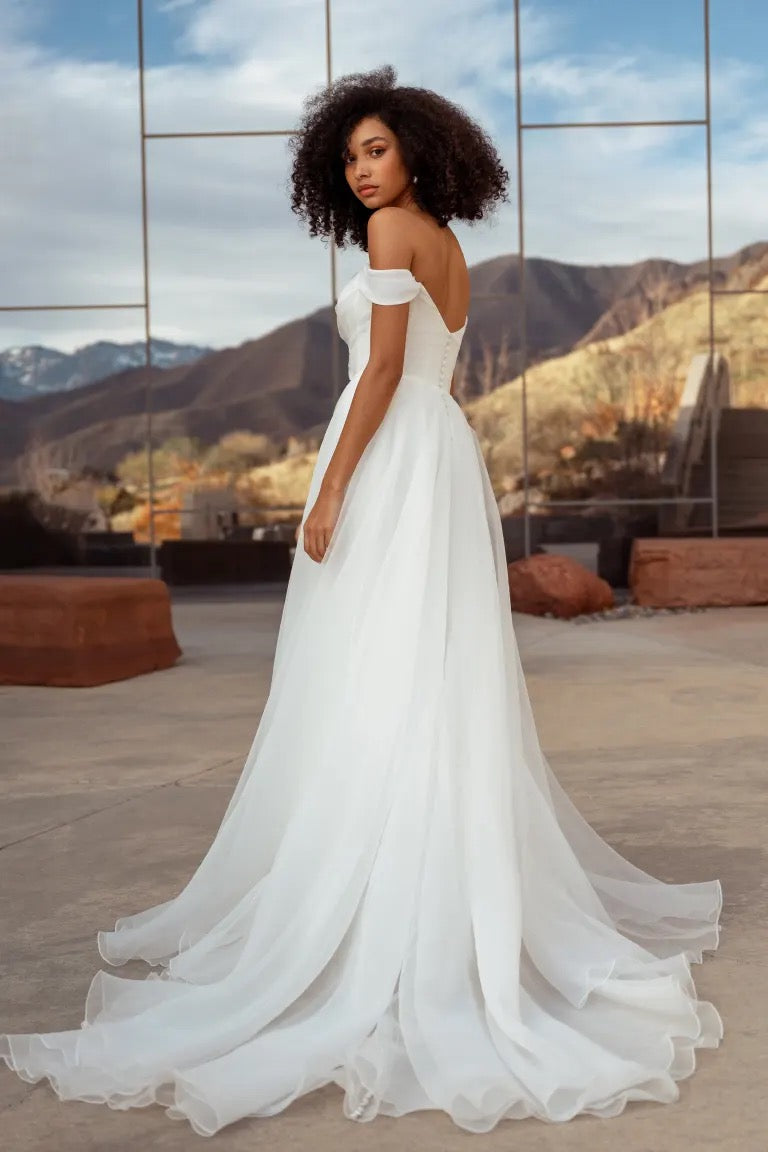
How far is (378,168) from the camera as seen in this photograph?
2693 millimetres

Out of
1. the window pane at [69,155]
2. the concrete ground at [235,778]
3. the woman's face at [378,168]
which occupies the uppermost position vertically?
the window pane at [69,155]

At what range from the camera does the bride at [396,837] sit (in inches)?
92.4

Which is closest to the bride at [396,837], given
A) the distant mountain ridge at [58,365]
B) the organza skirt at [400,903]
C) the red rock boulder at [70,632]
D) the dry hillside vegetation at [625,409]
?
the organza skirt at [400,903]

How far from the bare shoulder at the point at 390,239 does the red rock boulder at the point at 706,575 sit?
28.9 ft

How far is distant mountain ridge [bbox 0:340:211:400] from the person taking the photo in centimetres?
1528

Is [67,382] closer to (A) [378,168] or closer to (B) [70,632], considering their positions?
(B) [70,632]

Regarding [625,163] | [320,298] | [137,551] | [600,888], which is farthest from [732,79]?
[600,888]

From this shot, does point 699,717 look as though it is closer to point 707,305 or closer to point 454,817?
point 454,817

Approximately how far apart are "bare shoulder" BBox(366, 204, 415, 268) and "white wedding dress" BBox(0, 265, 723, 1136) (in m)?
0.05

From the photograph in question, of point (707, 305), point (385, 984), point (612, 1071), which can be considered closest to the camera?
point (612, 1071)

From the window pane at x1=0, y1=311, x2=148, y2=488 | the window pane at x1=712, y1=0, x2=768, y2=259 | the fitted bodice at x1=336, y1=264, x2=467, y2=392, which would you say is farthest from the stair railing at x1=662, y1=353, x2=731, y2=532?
the fitted bodice at x1=336, y1=264, x2=467, y2=392

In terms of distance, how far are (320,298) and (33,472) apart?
3.24 m

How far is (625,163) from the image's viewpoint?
13.8 m

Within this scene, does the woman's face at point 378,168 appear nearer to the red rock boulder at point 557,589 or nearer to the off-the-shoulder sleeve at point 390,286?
the off-the-shoulder sleeve at point 390,286
